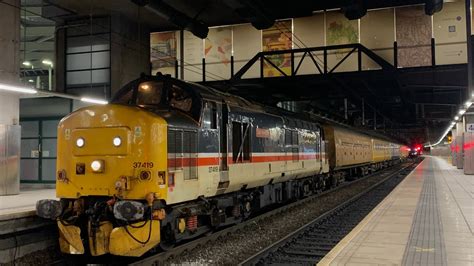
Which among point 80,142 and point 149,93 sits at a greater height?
point 149,93

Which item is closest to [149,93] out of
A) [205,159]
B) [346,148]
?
[205,159]

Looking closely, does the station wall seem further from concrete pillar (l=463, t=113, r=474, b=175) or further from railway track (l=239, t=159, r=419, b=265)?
railway track (l=239, t=159, r=419, b=265)

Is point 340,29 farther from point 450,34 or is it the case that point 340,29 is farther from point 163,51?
point 163,51

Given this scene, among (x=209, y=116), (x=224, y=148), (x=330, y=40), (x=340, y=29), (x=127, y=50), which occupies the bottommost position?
(x=224, y=148)

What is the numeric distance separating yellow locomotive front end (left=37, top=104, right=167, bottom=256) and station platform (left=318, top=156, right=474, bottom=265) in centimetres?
298

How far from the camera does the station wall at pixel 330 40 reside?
21.7 meters

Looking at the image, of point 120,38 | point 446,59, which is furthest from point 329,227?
point 120,38

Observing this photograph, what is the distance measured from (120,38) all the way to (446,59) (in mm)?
15670

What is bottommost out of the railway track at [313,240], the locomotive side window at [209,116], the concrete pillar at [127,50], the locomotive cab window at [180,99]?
the railway track at [313,240]

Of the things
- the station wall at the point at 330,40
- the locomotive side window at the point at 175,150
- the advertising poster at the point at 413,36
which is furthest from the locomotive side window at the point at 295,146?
the advertising poster at the point at 413,36

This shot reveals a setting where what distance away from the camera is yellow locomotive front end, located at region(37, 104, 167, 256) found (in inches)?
300

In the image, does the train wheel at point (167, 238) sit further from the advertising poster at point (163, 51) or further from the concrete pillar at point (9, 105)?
the advertising poster at point (163, 51)

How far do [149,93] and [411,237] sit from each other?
5988 millimetres

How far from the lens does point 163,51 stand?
2564 cm
